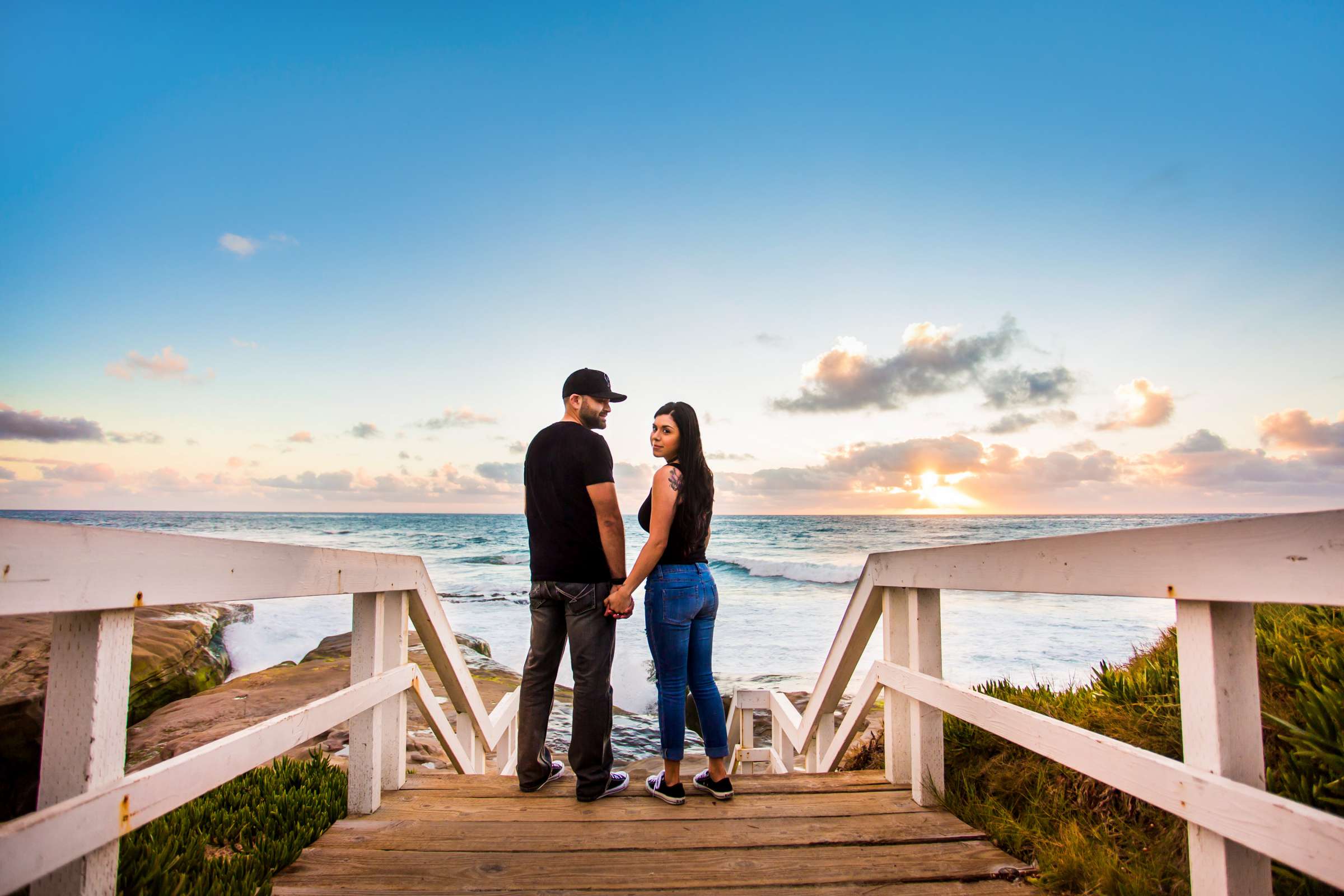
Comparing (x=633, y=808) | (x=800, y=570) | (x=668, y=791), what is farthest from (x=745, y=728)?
(x=800, y=570)

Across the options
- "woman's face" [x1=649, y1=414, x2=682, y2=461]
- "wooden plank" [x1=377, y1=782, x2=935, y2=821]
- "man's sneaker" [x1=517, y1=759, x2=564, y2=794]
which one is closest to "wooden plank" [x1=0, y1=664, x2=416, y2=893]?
"wooden plank" [x1=377, y1=782, x2=935, y2=821]

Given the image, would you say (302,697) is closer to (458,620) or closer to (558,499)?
(558,499)

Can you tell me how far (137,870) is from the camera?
239cm

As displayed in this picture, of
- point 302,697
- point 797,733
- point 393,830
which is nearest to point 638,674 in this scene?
point 302,697

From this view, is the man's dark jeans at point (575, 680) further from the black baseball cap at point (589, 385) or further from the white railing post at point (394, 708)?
the black baseball cap at point (589, 385)

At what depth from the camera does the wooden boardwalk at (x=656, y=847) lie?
2.26 m

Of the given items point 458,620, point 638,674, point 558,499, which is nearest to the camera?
point 558,499

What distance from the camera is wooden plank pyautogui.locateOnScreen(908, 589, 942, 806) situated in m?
2.95

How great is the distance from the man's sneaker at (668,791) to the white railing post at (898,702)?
97 centimetres

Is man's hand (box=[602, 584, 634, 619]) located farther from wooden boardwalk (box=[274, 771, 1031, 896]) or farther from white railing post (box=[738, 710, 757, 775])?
white railing post (box=[738, 710, 757, 775])

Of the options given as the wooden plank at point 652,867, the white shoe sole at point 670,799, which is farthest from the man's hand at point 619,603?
the wooden plank at point 652,867

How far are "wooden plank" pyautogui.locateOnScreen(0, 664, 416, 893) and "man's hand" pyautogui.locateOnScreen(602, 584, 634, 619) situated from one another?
129 centimetres

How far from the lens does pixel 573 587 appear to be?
331 cm

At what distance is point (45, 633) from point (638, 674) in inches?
356
